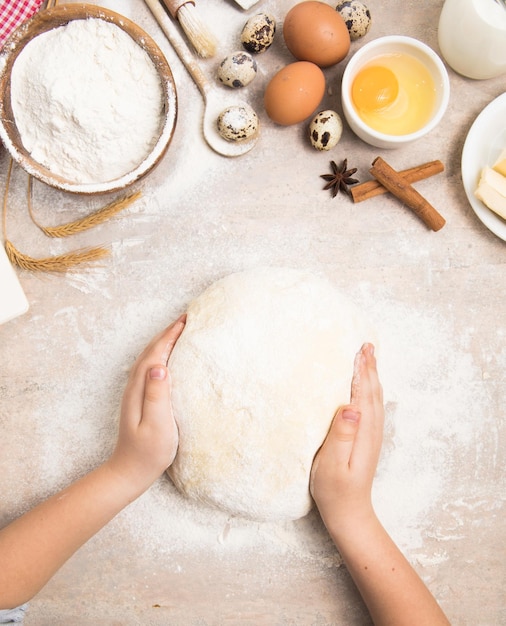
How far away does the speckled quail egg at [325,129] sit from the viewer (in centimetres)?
124

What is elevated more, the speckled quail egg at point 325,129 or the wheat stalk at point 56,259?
the wheat stalk at point 56,259

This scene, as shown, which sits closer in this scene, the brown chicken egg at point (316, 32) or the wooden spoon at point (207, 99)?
the brown chicken egg at point (316, 32)

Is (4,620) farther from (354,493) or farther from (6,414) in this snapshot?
(354,493)

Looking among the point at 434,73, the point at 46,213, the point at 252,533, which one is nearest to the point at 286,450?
the point at 252,533

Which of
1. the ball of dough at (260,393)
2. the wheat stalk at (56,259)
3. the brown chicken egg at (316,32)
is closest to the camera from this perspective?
the ball of dough at (260,393)

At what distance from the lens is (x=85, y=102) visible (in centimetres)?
114

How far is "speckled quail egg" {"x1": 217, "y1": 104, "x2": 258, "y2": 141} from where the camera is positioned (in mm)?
1228

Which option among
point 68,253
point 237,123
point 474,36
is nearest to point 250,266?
point 237,123

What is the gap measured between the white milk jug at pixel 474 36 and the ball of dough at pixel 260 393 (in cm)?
66

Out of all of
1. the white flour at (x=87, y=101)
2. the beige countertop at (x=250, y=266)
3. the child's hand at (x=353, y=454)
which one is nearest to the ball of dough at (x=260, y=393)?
the child's hand at (x=353, y=454)

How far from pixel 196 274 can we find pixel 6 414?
557 millimetres

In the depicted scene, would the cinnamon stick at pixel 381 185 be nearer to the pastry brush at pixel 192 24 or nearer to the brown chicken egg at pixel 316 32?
the brown chicken egg at pixel 316 32

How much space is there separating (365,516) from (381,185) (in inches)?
29.4

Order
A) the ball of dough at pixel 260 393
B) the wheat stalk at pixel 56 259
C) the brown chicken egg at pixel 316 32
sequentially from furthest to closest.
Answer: the wheat stalk at pixel 56 259 < the brown chicken egg at pixel 316 32 < the ball of dough at pixel 260 393
